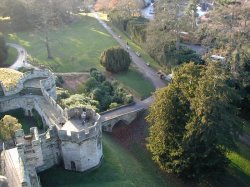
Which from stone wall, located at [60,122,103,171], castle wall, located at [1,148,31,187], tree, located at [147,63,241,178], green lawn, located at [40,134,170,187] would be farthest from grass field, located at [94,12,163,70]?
castle wall, located at [1,148,31,187]

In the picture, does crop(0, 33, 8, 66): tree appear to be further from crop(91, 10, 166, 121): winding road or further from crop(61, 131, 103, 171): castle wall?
crop(61, 131, 103, 171): castle wall

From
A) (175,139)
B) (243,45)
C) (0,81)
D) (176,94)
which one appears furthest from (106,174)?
(243,45)

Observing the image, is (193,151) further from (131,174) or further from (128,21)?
(128,21)

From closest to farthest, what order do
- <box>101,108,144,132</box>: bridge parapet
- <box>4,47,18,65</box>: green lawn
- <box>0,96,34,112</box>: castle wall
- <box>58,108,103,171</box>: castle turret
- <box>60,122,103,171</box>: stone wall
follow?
<box>58,108,103,171</box>: castle turret → <box>60,122,103,171</box>: stone wall → <box>0,96,34,112</box>: castle wall → <box>101,108,144,132</box>: bridge parapet → <box>4,47,18,65</box>: green lawn

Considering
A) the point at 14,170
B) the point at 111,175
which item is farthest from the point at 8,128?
the point at 111,175

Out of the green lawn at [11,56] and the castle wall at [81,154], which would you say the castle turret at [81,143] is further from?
the green lawn at [11,56]

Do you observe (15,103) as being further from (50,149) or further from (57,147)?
(57,147)
